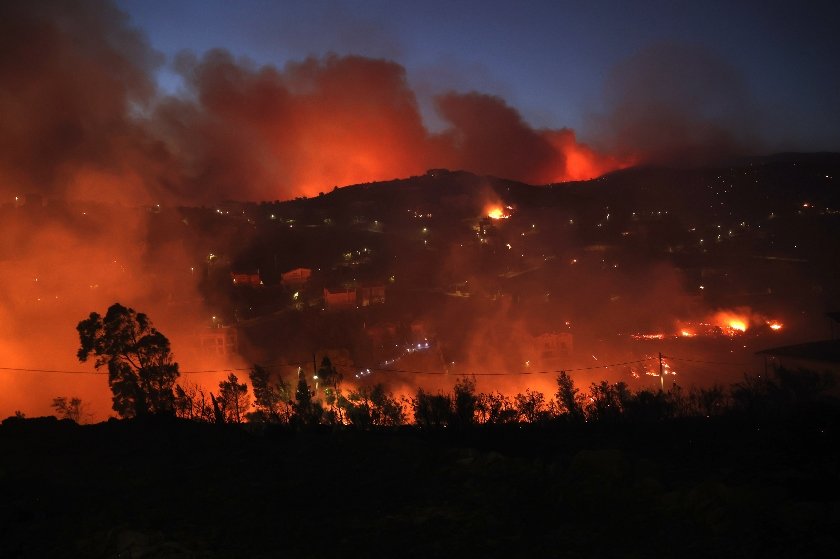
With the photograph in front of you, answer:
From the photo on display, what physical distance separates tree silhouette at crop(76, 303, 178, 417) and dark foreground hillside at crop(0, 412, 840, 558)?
922 cm

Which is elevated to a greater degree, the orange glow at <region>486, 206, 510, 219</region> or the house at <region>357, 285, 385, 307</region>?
the orange glow at <region>486, 206, 510, 219</region>

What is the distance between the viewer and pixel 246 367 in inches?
1411

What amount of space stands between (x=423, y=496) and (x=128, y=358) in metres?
15.3

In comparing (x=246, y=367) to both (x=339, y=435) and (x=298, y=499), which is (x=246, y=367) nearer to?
(x=339, y=435)

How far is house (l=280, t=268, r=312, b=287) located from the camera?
49362mm


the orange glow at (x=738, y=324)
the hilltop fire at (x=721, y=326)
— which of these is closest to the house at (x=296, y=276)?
the hilltop fire at (x=721, y=326)

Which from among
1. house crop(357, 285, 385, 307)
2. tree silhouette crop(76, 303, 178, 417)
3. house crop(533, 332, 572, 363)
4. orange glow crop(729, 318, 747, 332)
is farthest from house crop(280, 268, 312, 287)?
orange glow crop(729, 318, 747, 332)

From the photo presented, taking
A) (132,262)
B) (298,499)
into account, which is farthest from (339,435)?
(132,262)

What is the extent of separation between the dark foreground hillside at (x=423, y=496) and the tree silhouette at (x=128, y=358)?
9220 mm

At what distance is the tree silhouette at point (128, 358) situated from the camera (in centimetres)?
1850

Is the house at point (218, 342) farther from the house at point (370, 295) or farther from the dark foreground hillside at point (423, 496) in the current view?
the dark foreground hillside at point (423, 496)

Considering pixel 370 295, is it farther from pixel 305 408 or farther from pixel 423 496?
pixel 423 496

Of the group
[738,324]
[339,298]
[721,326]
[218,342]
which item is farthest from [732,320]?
[218,342]

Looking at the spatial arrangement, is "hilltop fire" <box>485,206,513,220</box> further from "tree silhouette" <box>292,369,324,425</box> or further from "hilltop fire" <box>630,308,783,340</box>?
"tree silhouette" <box>292,369,324,425</box>
